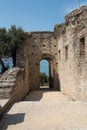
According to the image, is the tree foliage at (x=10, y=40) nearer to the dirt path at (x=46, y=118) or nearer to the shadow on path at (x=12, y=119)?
the dirt path at (x=46, y=118)

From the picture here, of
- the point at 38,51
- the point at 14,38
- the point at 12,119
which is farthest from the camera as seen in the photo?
the point at 38,51

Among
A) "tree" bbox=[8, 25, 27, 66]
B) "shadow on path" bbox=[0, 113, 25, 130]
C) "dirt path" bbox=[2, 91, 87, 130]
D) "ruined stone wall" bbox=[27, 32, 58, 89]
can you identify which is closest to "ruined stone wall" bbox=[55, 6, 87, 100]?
"dirt path" bbox=[2, 91, 87, 130]

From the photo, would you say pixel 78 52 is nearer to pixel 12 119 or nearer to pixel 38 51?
pixel 12 119

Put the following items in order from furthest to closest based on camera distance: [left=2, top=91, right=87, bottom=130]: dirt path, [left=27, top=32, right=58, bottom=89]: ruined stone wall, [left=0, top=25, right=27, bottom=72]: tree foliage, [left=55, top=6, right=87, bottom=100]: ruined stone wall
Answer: [left=27, top=32, right=58, bottom=89]: ruined stone wall, [left=0, top=25, right=27, bottom=72]: tree foliage, [left=55, top=6, right=87, bottom=100]: ruined stone wall, [left=2, top=91, right=87, bottom=130]: dirt path

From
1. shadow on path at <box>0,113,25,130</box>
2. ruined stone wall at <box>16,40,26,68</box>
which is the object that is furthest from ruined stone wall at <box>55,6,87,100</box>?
ruined stone wall at <box>16,40,26,68</box>

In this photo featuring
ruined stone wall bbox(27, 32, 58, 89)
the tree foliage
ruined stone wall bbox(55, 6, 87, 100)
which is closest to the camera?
ruined stone wall bbox(55, 6, 87, 100)

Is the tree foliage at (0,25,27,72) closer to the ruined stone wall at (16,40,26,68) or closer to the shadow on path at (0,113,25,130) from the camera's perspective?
the ruined stone wall at (16,40,26,68)

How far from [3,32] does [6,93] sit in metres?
9.66

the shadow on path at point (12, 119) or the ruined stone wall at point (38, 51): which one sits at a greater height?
the ruined stone wall at point (38, 51)

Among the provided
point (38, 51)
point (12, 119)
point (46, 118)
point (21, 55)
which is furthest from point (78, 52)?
point (38, 51)

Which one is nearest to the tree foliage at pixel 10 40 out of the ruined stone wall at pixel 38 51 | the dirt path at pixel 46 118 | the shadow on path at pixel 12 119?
the ruined stone wall at pixel 38 51

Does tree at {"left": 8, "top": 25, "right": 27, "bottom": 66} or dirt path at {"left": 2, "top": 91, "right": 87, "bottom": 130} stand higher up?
tree at {"left": 8, "top": 25, "right": 27, "bottom": 66}

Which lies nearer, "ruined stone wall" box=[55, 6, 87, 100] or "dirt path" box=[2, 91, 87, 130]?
"dirt path" box=[2, 91, 87, 130]

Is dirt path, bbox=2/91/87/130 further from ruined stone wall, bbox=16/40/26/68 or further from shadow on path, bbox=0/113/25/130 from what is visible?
ruined stone wall, bbox=16/40/26/68
